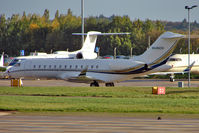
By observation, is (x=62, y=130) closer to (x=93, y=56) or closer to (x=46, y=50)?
(x=93, y=56)

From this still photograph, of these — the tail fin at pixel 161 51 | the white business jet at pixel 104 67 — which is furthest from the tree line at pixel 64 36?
the tail fin at pixel 161 51

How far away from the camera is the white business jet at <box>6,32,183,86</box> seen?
40.3 metres

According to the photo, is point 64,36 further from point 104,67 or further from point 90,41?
point 104,67

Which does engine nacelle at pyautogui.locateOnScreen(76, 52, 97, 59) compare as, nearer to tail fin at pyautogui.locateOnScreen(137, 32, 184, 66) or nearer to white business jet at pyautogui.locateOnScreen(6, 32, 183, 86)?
white business jet at pyautogui.locateOnScreen(6, 32, 183, 86)

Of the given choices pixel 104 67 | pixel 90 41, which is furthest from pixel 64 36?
pixel 104 67

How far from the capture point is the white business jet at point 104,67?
40281 mm

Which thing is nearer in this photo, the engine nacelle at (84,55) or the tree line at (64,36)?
the engine nacelle at (84,55)

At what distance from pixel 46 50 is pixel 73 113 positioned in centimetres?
11118

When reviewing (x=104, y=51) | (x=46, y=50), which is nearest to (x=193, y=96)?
(x=104, y=51)

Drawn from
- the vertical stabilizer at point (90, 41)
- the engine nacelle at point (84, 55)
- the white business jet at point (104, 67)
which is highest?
the vertical stabilizer at point (90, 41)

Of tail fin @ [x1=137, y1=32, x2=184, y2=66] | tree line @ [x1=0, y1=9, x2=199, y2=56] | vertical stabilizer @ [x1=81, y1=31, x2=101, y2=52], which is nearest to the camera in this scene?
tail fin @ [x1=137, y1=32, x2=184, y2=66]

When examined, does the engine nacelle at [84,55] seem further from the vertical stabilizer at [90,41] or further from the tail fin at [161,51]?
the tail fin at [161,51]

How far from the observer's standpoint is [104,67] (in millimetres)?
41844

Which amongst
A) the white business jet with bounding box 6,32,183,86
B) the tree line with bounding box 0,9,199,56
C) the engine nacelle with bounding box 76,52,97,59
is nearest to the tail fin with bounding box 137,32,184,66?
the white business jet with bounding box 6,32,183,86
